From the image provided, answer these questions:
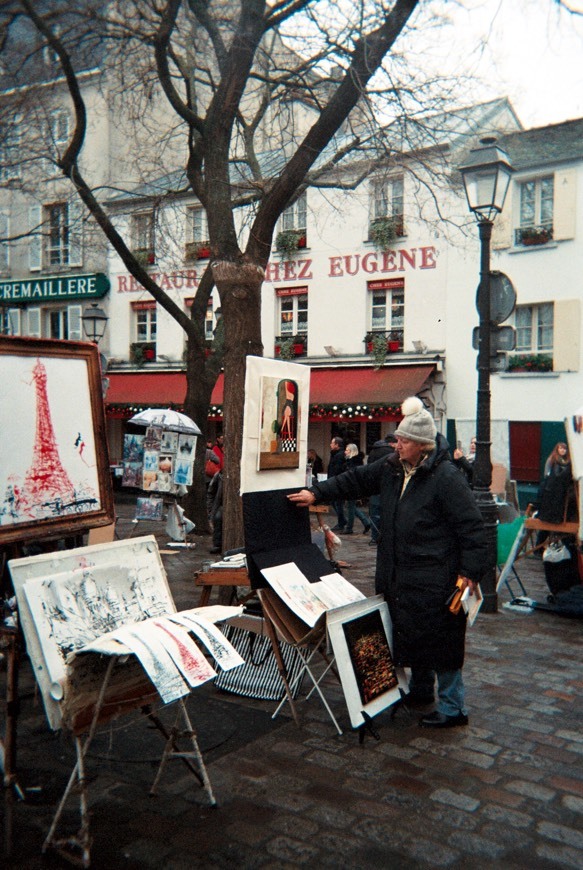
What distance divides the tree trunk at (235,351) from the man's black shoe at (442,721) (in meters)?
3.01

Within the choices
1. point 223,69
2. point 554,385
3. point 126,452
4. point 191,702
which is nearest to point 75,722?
point 191,702

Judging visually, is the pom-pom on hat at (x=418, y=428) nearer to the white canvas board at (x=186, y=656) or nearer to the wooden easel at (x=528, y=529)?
the white canvas board at (x=186, y=656)

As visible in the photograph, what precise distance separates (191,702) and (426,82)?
664 centimetres

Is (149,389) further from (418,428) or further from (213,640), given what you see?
(213,640)

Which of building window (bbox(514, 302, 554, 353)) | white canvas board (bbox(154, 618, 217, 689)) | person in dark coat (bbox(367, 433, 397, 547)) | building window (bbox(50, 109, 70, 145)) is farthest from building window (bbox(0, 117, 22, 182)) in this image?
building window (bbox(514, 302, 554, 353))

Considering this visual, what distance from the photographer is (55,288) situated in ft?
84.3

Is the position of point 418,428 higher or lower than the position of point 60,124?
lower

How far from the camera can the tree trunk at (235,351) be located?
7191 millimetres

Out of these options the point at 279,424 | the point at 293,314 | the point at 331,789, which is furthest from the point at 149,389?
the point at 331,789

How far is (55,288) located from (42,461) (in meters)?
23.1

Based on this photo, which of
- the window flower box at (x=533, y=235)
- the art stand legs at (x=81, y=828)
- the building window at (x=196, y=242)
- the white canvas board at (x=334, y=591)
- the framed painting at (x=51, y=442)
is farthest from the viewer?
the building window at (x=196, y=242)

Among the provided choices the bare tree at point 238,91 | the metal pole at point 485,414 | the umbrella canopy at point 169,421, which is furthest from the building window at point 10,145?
the metal pole at point 485,414

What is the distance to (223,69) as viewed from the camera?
829cm

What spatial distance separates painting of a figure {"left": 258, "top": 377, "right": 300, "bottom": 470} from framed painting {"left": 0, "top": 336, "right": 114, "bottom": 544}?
1.02m
